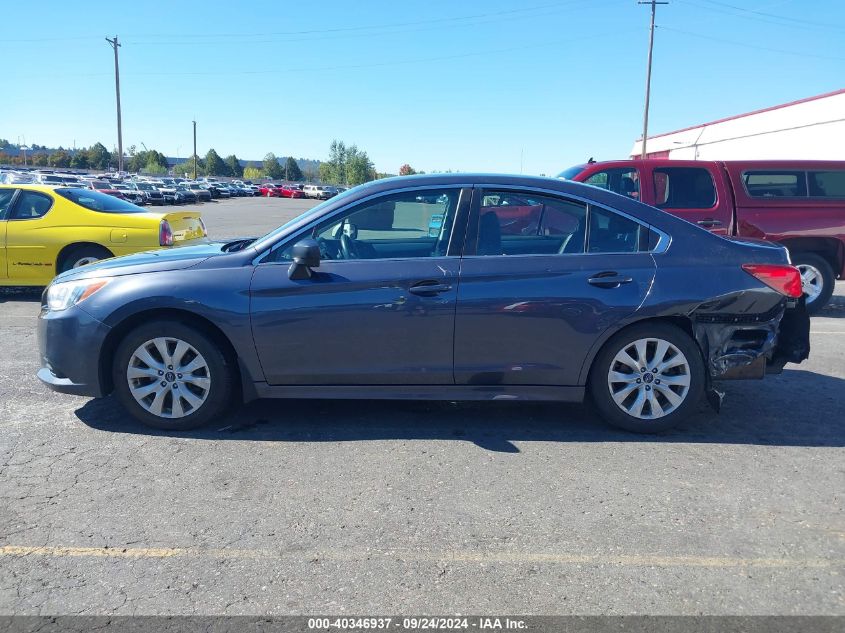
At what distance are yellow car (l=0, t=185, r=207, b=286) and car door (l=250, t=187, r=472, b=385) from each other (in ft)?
17.1

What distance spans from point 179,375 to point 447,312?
1.79m

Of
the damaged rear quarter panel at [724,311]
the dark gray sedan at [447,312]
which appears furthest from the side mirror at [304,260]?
the damaged rear quarter panel at [724,311]

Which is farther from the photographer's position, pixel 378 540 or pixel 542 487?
pixel 542 487

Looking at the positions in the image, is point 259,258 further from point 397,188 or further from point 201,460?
point 201,460

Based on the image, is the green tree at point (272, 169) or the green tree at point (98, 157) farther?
the green tree at point (272, 169)

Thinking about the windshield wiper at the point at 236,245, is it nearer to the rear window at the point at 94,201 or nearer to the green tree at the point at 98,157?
the rear window at the point at 94,201

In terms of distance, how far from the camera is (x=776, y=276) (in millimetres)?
4551

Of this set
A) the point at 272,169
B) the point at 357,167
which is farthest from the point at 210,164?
the point at 357,167

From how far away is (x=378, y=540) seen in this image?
324 cm

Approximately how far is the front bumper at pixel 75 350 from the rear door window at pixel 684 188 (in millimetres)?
6722

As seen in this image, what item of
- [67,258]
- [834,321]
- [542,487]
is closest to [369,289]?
[542,487]

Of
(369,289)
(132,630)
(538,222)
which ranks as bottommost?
(132,630)

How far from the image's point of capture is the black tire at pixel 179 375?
4.43 meters

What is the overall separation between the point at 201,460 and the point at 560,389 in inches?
90.1
